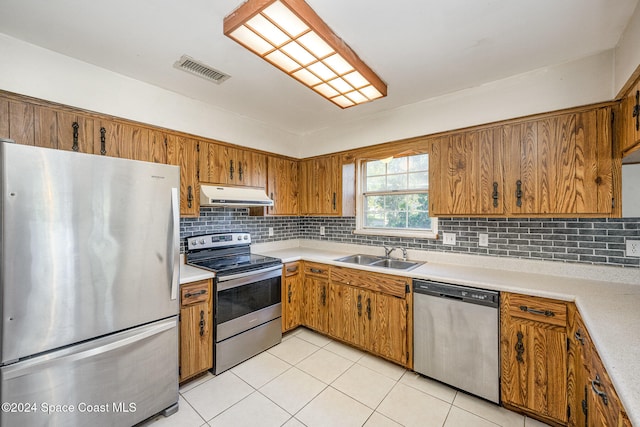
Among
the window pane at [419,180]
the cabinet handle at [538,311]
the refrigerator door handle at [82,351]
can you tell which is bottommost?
the refrigerator door handle at [82,351]

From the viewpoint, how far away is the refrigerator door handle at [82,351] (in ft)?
4.39

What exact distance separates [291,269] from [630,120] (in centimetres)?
290

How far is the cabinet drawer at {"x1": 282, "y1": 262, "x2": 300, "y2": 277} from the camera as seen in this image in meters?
2.98

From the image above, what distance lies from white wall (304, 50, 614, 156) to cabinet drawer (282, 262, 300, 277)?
1.60m

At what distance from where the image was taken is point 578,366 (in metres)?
1.58

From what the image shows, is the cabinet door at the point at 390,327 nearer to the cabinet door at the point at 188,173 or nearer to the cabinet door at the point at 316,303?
the cabinet door at the point at 316,303

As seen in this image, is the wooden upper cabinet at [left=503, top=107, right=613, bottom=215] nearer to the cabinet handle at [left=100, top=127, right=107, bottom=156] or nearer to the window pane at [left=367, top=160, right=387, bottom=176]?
the window pane at [left=367, top=160, right=387, bottom=176]

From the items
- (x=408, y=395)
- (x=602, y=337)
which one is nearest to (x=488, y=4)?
(x=602, y=337)

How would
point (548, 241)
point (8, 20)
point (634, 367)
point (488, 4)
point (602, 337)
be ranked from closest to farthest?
point (634, 367) < point (602, 337) < point (488, 4) < point (8, 20) < point (548, 241)

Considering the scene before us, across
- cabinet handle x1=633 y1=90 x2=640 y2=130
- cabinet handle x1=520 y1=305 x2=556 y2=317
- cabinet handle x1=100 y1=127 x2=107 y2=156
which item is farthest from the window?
cabinet handle x1=100 y1=127 x2=107 y2=156

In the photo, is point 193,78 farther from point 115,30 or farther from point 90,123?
point 90,123

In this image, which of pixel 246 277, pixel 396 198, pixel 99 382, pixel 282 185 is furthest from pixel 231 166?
pixel 99 382

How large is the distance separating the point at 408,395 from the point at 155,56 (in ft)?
10.4

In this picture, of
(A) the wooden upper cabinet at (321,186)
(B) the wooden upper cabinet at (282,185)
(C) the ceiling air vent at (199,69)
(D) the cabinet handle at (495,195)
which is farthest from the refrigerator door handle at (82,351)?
(D) the cabinet handle at (495,195)
